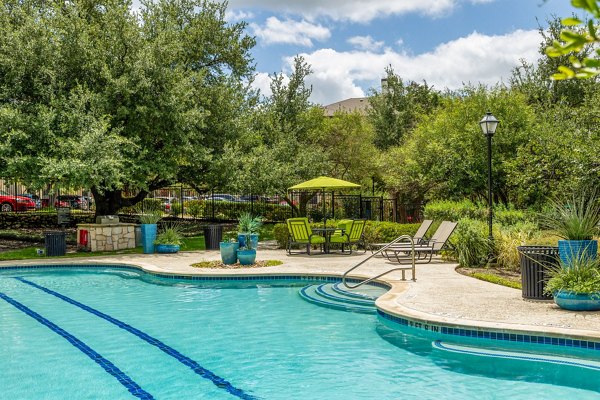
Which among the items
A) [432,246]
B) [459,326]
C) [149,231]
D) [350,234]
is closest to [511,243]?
[432,246]

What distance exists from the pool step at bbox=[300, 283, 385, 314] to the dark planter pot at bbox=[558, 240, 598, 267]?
A: 9.95ft

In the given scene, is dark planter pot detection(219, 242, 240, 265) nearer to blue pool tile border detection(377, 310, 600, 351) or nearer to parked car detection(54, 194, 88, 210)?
blue pool tile border detection(377, 310, 600, 351)

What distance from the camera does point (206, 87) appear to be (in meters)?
21.9

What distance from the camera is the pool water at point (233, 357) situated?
236 inches

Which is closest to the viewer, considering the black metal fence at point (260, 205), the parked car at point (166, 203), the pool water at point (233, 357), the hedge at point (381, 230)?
the pool water at point (233, 357)

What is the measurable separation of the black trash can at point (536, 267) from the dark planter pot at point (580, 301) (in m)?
0.55

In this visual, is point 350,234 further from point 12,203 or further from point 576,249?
point 12,203

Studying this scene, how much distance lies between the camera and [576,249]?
8.45 meters

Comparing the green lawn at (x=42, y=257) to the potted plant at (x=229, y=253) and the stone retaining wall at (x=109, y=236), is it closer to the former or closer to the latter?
the stone retaining wall at (x=109, y=236)

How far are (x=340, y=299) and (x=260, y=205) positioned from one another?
18.1 m

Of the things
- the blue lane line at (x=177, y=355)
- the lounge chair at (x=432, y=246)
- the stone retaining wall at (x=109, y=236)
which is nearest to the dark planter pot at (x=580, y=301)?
the blue lane line at (x=177, y=355)

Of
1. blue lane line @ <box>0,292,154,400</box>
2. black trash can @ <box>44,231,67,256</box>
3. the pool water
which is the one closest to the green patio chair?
the pool water

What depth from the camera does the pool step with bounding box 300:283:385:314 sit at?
9.81 metres

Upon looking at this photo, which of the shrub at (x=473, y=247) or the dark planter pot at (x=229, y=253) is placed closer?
the shrub at (x=473, y=247)
